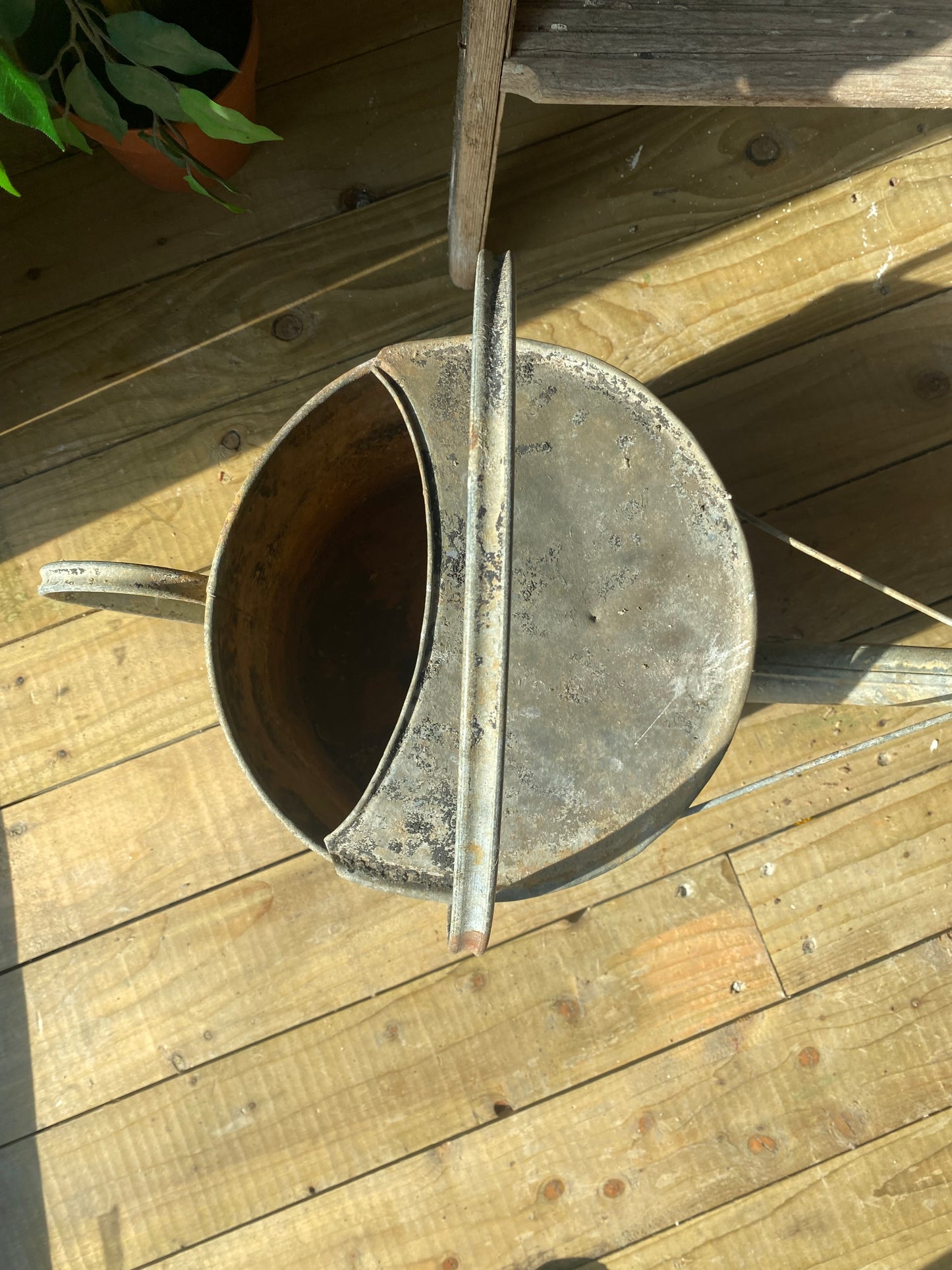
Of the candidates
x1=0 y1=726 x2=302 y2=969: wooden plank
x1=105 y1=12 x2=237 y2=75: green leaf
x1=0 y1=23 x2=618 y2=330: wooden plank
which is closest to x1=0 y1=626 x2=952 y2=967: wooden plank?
x1=0 y1=726 x2=302 y2=969: wooden plank

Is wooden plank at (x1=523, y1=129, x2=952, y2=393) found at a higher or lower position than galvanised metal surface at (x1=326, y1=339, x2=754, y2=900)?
higher

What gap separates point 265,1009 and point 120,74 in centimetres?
96

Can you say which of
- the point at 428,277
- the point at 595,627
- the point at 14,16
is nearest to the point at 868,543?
the point at 595,627

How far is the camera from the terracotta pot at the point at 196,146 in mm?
943

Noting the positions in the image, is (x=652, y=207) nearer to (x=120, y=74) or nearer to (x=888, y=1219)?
(x=120, y=74)

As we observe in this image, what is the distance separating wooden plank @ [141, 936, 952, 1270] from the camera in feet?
3.43

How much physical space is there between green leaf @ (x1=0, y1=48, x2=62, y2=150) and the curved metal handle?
0.99ft

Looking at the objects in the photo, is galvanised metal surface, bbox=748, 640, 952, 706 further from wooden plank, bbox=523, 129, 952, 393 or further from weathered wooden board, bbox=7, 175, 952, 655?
wooden plank, bbox=523, 129, 952, 393

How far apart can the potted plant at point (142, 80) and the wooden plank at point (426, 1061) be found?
87cm

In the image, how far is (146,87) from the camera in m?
0.73

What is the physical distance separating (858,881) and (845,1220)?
0.39 metres

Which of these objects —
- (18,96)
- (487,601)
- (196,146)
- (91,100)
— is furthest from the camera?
(196,146)

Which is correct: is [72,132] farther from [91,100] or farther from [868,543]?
[868,543]

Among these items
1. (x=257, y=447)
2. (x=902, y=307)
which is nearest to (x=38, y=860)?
(x=257, y=447)
